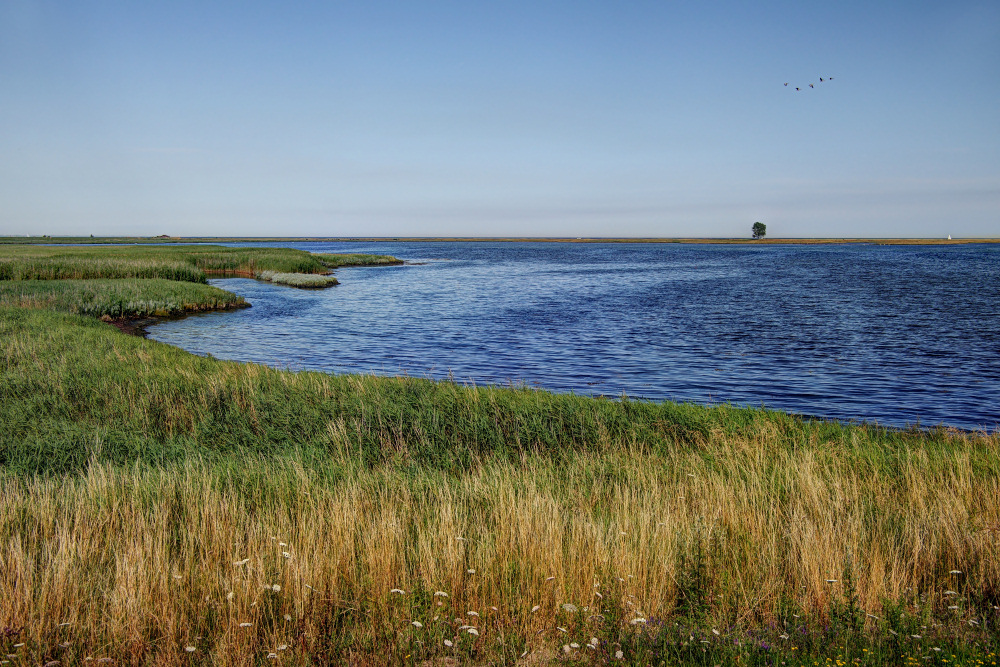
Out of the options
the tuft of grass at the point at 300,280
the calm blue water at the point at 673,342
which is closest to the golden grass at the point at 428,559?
the calm blue water at the point at 673,342

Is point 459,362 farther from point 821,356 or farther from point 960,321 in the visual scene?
point 960,321

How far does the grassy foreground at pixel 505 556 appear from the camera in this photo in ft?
16.3

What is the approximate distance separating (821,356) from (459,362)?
13.9 meters

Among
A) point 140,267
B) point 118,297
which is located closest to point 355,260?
point 140,267

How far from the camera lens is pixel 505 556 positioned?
6176 millimetres

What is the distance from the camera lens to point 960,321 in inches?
1341

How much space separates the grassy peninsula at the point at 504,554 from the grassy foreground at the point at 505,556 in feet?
0.10

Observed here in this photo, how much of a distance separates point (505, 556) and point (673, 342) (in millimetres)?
23489

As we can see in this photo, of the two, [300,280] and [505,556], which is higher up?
[300,280]

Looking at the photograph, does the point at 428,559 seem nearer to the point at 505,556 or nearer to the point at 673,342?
the point at 505,556

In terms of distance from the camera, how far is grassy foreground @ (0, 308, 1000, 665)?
4.98 m

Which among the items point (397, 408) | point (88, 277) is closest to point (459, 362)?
point (397, 408)

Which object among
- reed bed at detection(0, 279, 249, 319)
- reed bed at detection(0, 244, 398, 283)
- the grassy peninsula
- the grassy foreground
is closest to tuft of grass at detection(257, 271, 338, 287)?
reed bed at detection(0, 244, 398, 283)

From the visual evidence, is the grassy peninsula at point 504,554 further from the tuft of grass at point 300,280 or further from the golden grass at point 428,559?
the tuft of grass at point 300,280
